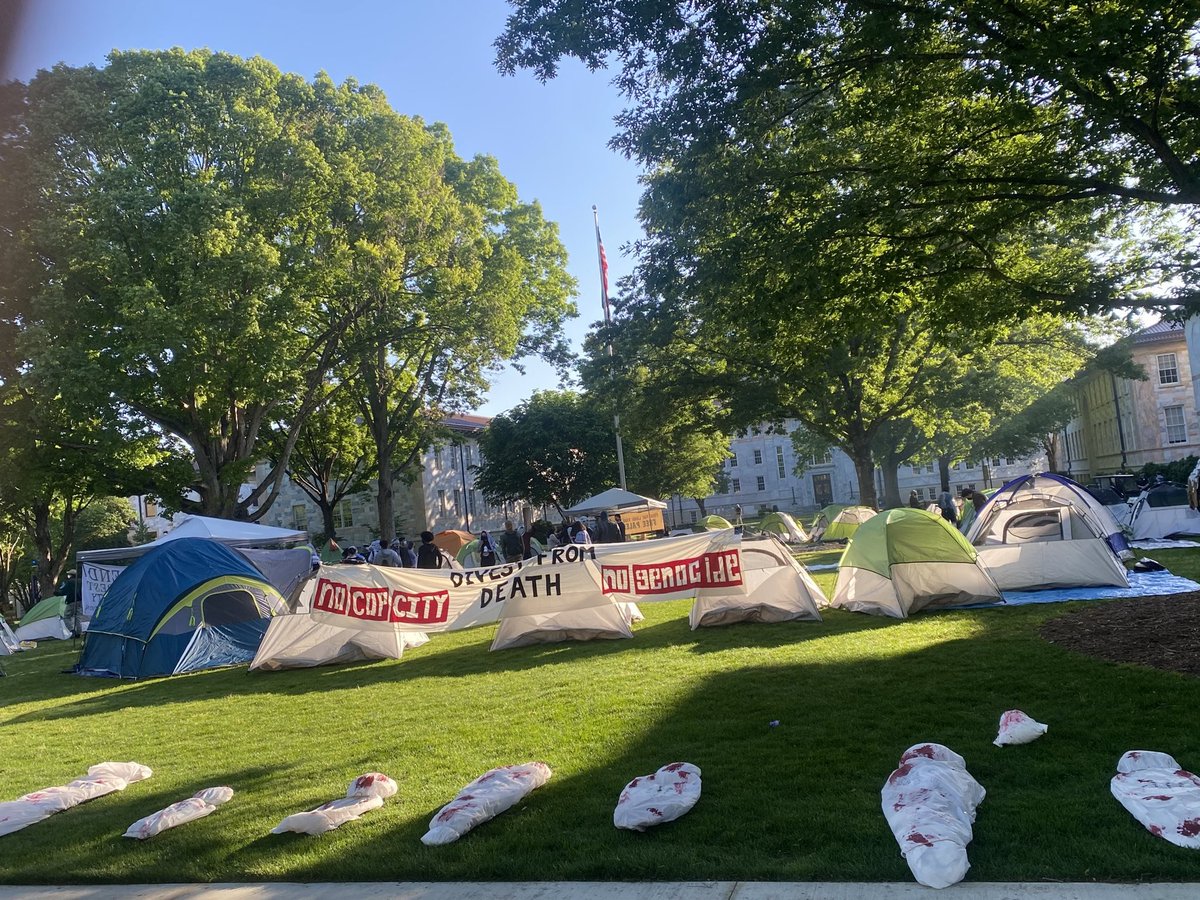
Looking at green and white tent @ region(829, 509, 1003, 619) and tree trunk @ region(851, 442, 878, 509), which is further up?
tree trunk @ region(851, 442, 878, 509)

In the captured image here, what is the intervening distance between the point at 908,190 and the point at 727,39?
2407 millimetres

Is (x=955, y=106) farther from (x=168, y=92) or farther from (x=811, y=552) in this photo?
(x=168, y=92)

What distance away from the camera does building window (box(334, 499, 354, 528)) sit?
2109 inches

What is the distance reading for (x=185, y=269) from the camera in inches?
829

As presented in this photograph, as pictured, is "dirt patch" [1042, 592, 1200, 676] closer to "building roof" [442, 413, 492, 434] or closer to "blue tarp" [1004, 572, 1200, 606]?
"blue tarp" [1004, 572, 1200, 606]

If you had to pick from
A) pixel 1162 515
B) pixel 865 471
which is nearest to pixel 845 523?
pixel 865 471

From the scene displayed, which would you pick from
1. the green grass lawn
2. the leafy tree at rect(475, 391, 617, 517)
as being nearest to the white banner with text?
the green grass lawn

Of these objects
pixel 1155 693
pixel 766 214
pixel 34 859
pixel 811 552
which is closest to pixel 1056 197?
pixel 766 214

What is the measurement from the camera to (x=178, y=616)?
14211 mm

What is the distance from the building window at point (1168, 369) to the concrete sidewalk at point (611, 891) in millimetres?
58047

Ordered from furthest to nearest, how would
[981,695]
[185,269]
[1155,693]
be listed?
[185,269]
[981,695]
[1155,693]

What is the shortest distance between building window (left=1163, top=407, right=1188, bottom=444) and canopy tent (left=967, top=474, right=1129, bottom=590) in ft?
143

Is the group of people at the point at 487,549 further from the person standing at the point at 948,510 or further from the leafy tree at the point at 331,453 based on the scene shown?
the leafy tree at the point at 331,453

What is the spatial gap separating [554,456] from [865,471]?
22.4 meters
